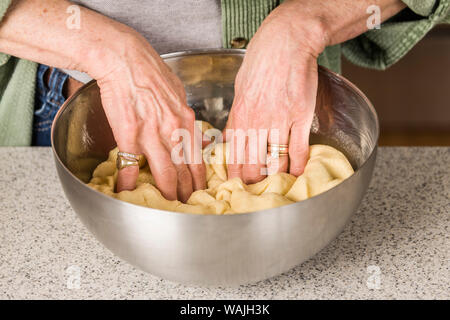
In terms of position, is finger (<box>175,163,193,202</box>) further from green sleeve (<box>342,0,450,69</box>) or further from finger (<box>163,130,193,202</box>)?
green sleeve (<box>342,0,450,69</box>)

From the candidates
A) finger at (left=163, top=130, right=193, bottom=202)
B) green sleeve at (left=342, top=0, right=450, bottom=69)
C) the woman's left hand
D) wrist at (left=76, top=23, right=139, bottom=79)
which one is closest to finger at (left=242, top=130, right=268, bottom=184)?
the woman's left hand

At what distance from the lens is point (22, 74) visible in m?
1.12

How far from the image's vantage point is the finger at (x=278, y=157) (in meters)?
0.89

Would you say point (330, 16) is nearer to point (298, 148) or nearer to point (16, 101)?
point (298, 148)

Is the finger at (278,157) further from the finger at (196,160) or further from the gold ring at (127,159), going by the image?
the gold ring at (127,159)

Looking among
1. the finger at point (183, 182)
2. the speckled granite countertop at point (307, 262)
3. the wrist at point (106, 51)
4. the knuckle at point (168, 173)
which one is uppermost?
the wrist at point (106, 51)

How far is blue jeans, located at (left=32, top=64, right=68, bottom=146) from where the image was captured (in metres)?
1.15

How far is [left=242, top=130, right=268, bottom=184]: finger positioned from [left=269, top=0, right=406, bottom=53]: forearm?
192 mm

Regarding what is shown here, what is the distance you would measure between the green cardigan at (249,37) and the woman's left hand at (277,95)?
0.14 meters

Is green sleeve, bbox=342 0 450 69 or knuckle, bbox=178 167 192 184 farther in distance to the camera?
green sleeve, bbox=342 0 450 69

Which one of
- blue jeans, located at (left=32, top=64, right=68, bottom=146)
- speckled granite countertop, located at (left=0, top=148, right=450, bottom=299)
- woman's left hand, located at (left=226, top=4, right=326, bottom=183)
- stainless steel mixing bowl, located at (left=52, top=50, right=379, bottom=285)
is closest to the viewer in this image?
stainless steel mixing bowl, located at (left=52, top=50, right=379, bottom=285)

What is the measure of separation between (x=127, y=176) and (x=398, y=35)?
0.69 m

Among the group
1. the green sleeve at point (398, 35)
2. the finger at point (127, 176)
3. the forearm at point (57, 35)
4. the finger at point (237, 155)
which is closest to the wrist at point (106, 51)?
the forearm at point (57, 35)

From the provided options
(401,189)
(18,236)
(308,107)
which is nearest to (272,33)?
(308,107)
